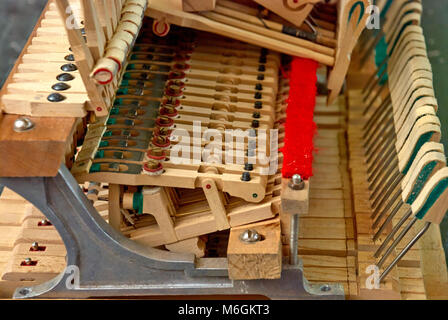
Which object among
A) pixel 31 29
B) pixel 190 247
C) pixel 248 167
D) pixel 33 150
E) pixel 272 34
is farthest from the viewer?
pixel 31 29

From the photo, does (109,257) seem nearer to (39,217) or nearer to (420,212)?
(39,217)

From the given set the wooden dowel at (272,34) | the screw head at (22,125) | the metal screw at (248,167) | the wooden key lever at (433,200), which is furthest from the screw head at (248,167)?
the screw head at (22,125)

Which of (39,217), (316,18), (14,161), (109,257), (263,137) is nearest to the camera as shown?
(14,161)

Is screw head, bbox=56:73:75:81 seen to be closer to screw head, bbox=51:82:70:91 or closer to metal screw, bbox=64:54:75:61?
screw head, bbox=51:82:70:91

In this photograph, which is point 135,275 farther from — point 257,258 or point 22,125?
point 22,125

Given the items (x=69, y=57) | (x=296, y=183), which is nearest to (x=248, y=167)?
(x=296, y=183)

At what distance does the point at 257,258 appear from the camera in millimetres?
3643

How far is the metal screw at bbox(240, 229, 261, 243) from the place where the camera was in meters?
3.71

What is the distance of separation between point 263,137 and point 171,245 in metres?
0.69

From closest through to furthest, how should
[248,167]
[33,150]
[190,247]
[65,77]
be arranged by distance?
[33,150]
[65,77]
[248,167]
[190,247]

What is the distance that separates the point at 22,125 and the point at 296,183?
1.18m

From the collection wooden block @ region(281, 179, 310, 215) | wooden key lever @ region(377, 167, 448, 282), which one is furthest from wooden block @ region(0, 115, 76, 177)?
wooden key lever @ region(377, 167, 448, 282)

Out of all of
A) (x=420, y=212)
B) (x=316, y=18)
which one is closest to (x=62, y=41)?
(x=316, y=18)

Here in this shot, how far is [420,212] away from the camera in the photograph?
11.6ft
